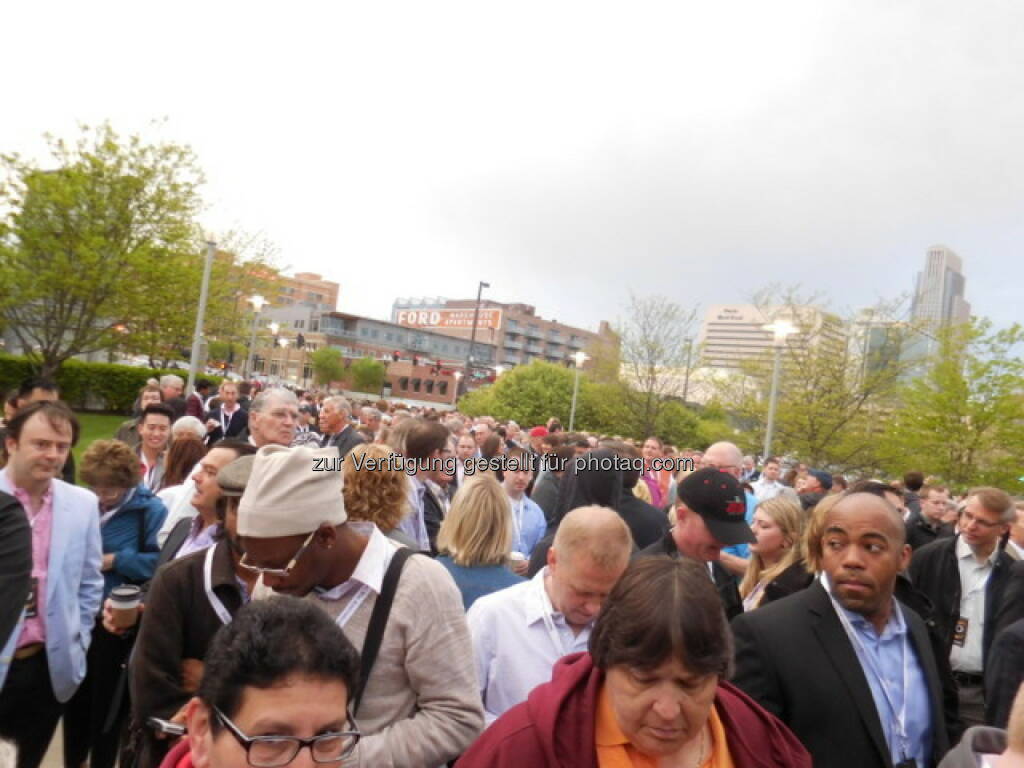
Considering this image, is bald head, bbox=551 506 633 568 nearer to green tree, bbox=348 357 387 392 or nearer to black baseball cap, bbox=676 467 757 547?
black baseball cap, bbox=676 467 757 547

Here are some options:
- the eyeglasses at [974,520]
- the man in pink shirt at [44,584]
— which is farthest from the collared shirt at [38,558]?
the eyeglasses at [974,520]

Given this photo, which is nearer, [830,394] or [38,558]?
[38,558]

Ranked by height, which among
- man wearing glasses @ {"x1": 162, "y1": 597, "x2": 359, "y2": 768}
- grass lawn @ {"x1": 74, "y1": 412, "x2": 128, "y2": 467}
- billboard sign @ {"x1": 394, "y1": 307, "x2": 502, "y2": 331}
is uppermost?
billboard sign @ {"x1": 394, "y1": 307, "x2": 502, "y2": 331}

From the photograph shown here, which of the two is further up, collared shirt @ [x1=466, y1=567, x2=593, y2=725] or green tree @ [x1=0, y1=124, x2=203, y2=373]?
green tree @ [x1=0, y1=124, x2=203, y2=373]

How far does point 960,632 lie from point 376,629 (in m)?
5.09

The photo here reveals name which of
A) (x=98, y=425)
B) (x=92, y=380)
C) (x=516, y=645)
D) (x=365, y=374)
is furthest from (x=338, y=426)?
(x=365, y=374)

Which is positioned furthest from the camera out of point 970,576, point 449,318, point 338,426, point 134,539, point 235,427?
point 449,318

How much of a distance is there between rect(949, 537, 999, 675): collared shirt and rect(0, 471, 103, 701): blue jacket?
5.54 meters

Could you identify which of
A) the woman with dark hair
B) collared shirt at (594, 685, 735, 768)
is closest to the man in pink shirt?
the woman with dark hair

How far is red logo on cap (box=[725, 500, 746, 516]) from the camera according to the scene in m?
3.54

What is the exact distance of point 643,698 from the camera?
1.74 metres

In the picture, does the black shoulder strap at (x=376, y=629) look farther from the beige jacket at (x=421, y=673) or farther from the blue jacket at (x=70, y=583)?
the blue jacket at (x=70, y=583)

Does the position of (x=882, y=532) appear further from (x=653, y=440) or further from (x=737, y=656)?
(x=653, y=440)

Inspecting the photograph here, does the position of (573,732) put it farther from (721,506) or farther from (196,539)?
(196,539)
